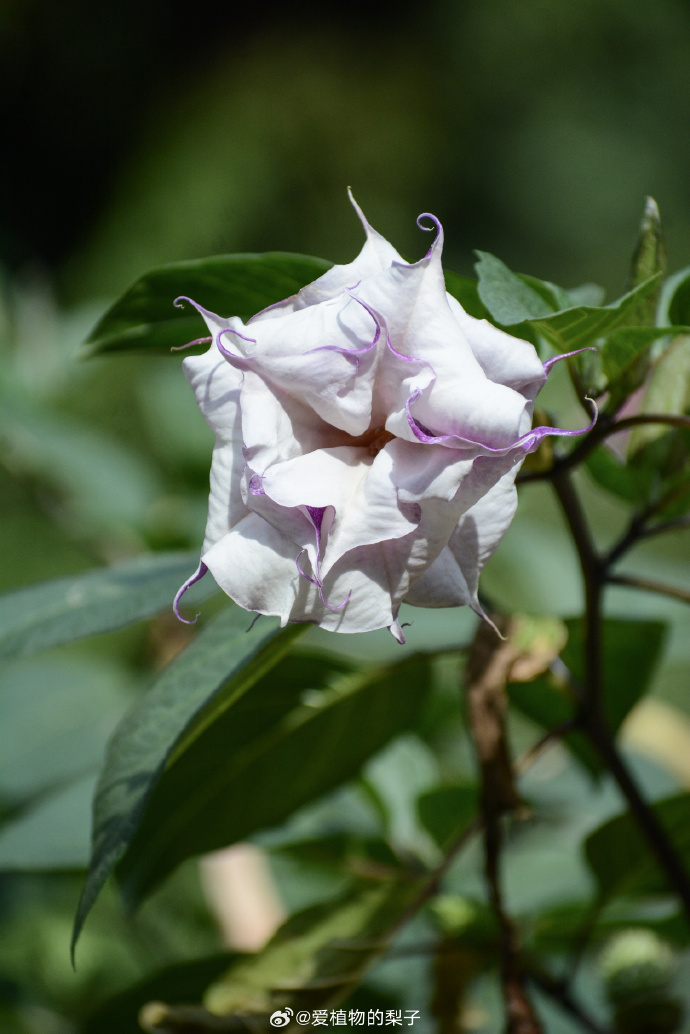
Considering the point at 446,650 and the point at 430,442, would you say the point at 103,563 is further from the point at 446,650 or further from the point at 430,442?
the point at 430,442

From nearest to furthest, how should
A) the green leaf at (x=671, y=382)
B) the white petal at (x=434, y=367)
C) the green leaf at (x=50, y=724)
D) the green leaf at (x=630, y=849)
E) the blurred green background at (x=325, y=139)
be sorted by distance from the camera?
the white petal at (x=434, y=367) → the green leaf at (x=671, y=382) → the green leaf at (x=630, y=849) → the green leaf at (x=50, y=724) → the blurred green background at (x=325, y=139)

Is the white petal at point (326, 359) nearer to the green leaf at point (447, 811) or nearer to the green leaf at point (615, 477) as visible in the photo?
the green leaf at point (615, 477)

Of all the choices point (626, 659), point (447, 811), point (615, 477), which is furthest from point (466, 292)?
point (447, 811)

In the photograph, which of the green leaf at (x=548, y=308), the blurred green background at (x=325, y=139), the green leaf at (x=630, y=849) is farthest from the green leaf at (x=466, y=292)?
the blurred green background at (x=325, y=139)

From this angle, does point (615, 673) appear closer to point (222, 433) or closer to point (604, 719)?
point (604, 719)

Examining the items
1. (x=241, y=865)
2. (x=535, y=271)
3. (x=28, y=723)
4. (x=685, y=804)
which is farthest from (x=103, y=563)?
(x=535, y=271)

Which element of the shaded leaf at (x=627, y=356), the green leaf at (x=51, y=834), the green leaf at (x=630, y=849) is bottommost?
the green leaf at (x=51, y=834)

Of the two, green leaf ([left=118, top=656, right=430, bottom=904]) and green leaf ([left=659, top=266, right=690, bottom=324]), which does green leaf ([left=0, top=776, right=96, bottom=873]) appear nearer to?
green leaf ([left=118, top=656, right=430, bottom=904])

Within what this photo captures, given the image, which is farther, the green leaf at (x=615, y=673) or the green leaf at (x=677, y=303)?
the green leaf at (x=615, y=673)
